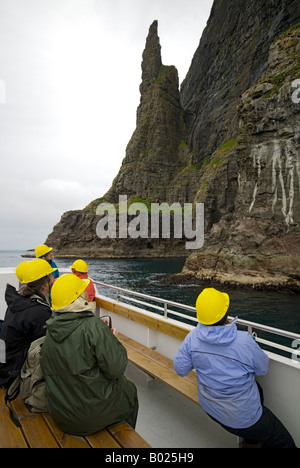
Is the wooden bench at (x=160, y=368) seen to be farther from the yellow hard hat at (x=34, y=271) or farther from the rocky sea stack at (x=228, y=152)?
the rocky sea stack at (x=228, y=152)

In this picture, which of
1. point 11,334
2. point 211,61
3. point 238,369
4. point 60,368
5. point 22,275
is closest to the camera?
point 60,368

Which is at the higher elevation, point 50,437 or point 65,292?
point 65,292

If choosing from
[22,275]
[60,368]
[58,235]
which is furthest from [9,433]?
[58,235]

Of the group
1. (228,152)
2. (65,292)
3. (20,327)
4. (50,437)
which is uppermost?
(228,152)

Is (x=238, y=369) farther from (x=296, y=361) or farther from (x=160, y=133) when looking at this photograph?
(x=160, y=133)

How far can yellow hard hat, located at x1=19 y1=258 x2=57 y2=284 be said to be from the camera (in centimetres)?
267

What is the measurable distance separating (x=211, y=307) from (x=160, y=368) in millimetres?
1677

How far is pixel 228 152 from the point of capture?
174ft

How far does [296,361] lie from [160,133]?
339ft

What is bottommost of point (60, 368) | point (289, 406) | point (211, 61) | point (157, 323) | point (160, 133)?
point (289, 406)

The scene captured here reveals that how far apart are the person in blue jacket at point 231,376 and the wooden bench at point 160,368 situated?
0.52 meters

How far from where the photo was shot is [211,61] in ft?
279

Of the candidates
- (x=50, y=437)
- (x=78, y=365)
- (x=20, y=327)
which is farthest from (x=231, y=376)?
(x=20, y=327)

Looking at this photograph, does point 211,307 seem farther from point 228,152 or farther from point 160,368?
point 228,152
